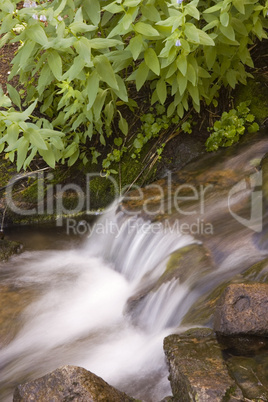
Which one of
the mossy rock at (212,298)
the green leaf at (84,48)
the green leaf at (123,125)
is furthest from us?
the green leaf at (123,125)

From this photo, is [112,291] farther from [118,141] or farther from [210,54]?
[210,54]

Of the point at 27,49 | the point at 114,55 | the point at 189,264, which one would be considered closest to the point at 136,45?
the point at 114,55

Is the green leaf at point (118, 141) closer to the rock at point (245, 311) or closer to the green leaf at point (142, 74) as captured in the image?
the green leaf at point (142, 74)

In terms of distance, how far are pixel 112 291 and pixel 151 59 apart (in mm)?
1536

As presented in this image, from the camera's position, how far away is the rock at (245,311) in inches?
90.7

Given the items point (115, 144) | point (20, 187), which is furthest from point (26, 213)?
point (115, 144)

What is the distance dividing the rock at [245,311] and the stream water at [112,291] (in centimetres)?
40

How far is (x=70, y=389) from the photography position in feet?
6.92

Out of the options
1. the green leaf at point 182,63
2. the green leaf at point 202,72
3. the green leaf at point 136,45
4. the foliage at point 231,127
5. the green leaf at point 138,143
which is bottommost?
the green leaf at point 138,143

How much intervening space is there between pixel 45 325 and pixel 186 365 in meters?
1.29

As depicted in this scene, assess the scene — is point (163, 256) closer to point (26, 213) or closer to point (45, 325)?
point (45, 325)

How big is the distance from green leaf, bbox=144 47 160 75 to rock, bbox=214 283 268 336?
5.58 ft

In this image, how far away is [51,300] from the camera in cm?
343

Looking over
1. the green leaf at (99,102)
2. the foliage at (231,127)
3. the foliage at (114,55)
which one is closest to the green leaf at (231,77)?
the foliage at (114,55)
